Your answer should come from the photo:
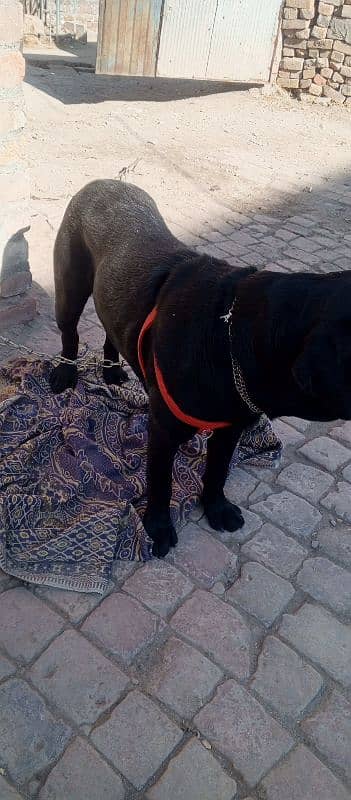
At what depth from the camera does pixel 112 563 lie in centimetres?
285

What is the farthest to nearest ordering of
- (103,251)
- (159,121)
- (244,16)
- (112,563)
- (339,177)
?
1. (244,16)
2. (159,121)
3. (339,177)
4. (103,251)
5. (112,563)

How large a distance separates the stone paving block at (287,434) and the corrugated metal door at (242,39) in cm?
838

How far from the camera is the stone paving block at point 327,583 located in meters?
2.83

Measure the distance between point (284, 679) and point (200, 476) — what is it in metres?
1.12

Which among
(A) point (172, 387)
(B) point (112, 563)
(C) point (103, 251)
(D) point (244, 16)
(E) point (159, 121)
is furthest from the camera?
(D) point (244, 16)

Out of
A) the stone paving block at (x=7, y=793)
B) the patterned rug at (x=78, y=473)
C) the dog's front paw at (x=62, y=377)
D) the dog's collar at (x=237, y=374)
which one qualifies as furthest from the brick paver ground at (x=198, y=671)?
the dog's front paw at (x=62, y=377)

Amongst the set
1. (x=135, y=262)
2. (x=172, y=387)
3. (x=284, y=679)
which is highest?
(x=135, y=262)

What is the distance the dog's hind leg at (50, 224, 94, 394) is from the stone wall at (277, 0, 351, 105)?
9134 millimetres

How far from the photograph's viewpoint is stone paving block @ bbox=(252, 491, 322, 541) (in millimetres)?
3193

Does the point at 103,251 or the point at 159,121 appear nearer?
the point at 103,251

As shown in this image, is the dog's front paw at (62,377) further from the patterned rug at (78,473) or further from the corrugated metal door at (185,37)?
the corrugated metal door at (185,37)

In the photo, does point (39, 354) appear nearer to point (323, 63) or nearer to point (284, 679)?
point (284, 679)

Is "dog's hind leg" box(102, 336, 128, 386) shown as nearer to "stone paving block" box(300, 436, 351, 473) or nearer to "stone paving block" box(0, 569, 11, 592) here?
"stone paving block" box(300, 436, 351, 473)

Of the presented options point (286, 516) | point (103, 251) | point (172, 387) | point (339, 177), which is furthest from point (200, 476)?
point (339, 177)
